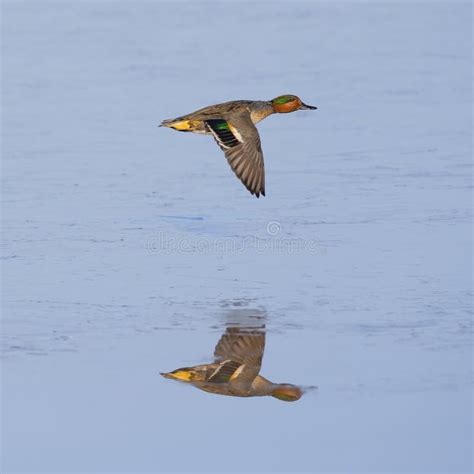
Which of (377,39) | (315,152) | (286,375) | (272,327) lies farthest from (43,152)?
(377,39)

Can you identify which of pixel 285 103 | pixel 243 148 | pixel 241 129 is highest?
pixel 285 103

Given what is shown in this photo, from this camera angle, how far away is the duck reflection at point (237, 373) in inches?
199

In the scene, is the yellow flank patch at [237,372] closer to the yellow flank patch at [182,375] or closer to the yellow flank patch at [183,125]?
the yellow flank patch at [182,375]

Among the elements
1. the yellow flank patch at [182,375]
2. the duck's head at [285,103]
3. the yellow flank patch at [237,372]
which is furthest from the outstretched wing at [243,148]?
the yellow flank patch at [182,375]

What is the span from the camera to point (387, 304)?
6.13 m

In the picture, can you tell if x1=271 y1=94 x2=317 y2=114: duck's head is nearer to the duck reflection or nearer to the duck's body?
the duck's body

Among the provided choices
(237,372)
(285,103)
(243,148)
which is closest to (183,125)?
(243,148)

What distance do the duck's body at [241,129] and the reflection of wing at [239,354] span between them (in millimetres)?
1361

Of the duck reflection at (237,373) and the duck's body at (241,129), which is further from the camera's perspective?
the duck's body at (241,129)

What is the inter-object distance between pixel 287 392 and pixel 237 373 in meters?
0.37

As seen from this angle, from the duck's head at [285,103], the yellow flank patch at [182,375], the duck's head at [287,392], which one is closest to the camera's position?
the duck's head at [287,392]

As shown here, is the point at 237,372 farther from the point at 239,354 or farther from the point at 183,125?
the point at 183,125

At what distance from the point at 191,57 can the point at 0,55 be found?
223 cm

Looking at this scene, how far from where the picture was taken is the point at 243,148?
7.11m
